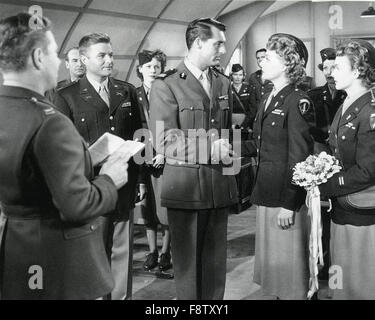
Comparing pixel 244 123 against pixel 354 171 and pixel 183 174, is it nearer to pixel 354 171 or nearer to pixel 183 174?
pixel 183 174

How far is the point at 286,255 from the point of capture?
3338 millimetres

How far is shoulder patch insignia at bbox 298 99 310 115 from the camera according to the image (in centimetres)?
320

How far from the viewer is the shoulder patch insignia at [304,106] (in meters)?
3.20

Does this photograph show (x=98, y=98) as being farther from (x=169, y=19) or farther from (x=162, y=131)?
(x=169, y=19)

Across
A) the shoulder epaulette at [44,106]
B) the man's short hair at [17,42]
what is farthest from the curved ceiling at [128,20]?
the shoulder epaulette at [44,106]

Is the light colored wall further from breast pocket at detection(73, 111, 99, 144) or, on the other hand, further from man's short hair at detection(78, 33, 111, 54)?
breast pocket at detection(73, 111, 99, 144)

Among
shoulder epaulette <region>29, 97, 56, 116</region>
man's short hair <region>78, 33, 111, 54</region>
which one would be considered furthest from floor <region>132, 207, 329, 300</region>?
shoulder epaulette <region>29, 97, 56, 116</region>

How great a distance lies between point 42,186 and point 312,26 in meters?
12.5

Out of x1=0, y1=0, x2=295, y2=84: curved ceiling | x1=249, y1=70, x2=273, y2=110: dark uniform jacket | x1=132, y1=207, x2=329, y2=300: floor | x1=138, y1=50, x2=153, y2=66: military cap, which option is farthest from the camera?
x1=249, y1=70, x2=273, y2=110: dark uniform jacket

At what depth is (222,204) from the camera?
3199mm

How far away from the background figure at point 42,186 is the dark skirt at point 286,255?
1561mm

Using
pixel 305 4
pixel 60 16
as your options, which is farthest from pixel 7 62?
pixel 305 4

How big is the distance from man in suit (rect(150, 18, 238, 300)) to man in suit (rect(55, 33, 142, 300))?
39cm
